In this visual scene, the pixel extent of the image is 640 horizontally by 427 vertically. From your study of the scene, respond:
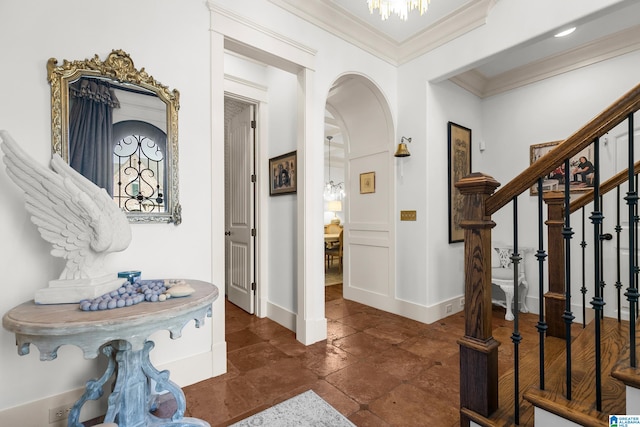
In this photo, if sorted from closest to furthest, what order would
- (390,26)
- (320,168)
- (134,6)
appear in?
(134,6) → (320,168) → (390,26)

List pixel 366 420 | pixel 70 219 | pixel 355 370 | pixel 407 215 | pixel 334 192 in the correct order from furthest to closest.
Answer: pixel 334 192, pixel 407 215, pixel 355 370, pixel 366 420, pixel 70 219

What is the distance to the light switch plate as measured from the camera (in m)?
3.32

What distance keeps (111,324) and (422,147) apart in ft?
10.1

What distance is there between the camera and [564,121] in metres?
3.39

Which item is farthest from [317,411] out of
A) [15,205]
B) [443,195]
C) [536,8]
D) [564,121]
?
[564,121]

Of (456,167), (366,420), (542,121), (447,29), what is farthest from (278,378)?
(542,121)

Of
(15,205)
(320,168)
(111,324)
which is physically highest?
(320,168)

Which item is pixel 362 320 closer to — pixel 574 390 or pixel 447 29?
pixel 574 390

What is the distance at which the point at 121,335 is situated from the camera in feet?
4.13

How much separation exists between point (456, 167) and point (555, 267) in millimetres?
1555

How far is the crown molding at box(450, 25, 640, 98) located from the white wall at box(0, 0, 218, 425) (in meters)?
2.99

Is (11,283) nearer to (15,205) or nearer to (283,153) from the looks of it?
(15,205)

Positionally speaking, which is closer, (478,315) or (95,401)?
(478,315)

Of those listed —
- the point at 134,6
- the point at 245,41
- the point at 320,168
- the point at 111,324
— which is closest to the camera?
the point at 111,324
